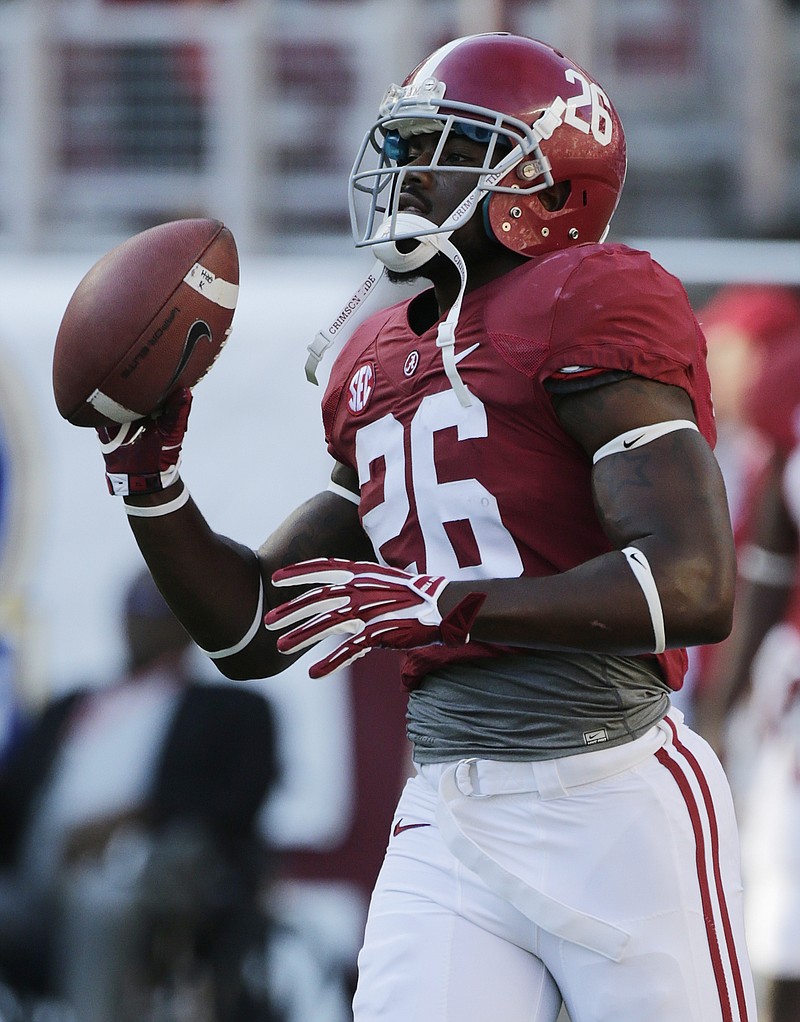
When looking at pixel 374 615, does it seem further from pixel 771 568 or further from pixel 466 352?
pixel 771 568

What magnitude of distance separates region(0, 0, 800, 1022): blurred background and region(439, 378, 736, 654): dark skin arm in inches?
114

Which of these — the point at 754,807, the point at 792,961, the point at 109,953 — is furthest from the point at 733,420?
the point at 109,953

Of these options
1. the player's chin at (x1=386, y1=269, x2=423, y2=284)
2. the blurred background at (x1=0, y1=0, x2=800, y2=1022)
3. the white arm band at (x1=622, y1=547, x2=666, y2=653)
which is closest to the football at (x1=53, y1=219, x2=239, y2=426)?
the player's chin at (x1=386, y1=269, x2=423, y2=284)

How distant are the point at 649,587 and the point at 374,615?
1.08 feet

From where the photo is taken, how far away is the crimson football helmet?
7.88 feet

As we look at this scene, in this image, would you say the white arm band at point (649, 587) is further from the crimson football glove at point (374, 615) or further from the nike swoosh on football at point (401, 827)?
the nike swoosh on football at point (401, 827)

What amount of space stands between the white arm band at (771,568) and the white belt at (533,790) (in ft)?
7.85

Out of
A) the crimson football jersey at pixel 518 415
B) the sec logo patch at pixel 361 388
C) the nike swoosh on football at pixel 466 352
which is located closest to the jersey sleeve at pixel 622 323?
the crimson football jersey at pixel 518 415

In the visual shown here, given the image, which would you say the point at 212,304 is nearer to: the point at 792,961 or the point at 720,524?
the point at 720,524

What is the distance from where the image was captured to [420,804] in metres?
2.37

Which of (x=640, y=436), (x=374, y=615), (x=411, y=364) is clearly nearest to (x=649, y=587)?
(x=640, y=436)

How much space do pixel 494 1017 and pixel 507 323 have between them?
2.96 feet

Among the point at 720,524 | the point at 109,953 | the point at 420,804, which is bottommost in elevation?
the point at 109,953

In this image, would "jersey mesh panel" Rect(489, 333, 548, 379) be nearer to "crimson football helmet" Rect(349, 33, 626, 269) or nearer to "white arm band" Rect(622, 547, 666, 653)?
"crimson football helmet" Rect(349, 33, 626, 269)
